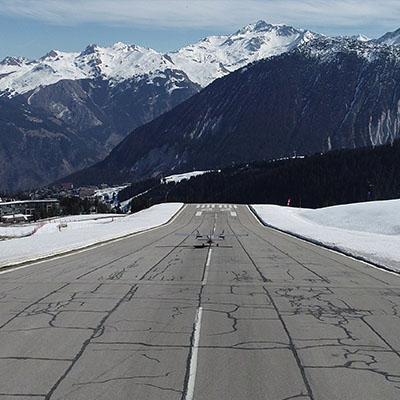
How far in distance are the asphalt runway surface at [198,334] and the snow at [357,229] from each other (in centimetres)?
648

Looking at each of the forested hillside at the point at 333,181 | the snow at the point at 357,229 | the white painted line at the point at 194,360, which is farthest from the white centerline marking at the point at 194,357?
the forested hillside at the point at 333,181

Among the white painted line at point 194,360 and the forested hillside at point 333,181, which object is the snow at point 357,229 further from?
the forested hillside at point 333,181

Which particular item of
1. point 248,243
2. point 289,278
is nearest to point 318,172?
point 248,243

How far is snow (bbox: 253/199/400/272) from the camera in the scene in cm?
2495

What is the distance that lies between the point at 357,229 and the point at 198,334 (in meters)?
40.5

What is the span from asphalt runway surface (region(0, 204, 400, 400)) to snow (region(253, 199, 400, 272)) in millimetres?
6477

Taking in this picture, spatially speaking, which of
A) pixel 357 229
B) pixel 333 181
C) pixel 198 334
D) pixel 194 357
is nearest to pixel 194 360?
pixel 194 357

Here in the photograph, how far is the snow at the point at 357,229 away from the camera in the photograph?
2495 cm

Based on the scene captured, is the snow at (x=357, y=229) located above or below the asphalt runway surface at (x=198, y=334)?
below

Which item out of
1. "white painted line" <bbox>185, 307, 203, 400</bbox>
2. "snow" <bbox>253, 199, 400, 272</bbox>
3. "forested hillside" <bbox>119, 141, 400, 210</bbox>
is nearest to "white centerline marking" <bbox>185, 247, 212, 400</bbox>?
"white painted line" <bbox>185, 307, 203, 400</bbox>

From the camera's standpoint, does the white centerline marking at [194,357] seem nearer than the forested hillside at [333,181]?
Yes

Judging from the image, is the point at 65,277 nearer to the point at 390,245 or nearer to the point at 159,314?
the point at 159,314

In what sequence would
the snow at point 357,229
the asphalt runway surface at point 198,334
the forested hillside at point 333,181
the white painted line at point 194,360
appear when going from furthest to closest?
the forested hillside at point 333,181
the snow at point 357,229
the asphalt runway surface at point 198,334
the white painted line at point 194,360

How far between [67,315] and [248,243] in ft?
68.3
